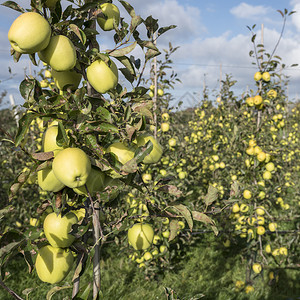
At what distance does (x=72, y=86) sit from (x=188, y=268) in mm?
3326

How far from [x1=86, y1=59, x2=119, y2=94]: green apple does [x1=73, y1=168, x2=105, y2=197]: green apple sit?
11.0 inches

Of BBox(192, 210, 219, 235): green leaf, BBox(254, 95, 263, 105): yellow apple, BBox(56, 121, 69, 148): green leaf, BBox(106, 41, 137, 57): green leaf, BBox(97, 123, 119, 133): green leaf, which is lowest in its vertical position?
BBox(192, 210, 219, 235): green leaf

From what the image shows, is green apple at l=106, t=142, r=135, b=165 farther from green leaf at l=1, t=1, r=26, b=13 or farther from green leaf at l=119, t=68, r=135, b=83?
green leaf at l=1, t=1, r=26, b=13

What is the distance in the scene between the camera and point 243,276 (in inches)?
139

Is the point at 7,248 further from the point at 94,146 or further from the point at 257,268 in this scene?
the point at 257,268

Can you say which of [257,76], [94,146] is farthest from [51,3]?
[257,76]

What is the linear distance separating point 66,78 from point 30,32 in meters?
0.25

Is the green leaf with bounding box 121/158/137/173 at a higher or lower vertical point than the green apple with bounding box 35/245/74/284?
higher

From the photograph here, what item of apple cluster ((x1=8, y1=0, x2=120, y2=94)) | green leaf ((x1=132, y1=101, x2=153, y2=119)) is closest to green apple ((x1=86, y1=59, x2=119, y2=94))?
apple cluster ((x1=8, y1=0, x2=120, y2=94))

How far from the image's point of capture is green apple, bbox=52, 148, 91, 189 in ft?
2.48

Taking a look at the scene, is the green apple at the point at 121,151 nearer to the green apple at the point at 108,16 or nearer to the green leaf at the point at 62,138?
the green leaf at the point at 62,138

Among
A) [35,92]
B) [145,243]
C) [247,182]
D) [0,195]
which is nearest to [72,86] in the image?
[35,92]

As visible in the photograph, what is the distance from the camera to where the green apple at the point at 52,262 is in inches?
37.8

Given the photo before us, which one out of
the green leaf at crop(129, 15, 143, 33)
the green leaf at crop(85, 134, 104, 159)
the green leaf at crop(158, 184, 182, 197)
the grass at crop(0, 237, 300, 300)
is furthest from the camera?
the grass at crop(0, 237, 300, 300)
